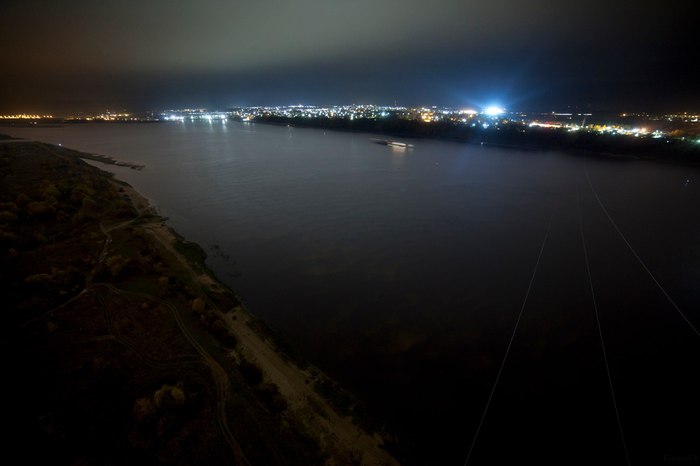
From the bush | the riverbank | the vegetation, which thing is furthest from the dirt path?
the riverbank

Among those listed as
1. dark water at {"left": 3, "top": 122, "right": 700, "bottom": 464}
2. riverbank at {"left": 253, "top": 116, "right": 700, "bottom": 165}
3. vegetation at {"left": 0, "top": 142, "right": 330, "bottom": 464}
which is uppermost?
riverbank at {"left": 253, "top": 116, "right": 700, "bottom": 165}

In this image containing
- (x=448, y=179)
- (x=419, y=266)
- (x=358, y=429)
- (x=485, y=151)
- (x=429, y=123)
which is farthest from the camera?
(x=429, y=123)

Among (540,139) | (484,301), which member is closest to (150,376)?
(484,301)

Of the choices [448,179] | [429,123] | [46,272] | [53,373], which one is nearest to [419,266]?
[53,373]

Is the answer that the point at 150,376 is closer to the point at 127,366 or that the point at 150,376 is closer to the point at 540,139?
the point at 127,366

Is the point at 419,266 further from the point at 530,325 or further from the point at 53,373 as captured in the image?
the point at 53,373

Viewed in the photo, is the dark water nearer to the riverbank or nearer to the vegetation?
the vegetation
